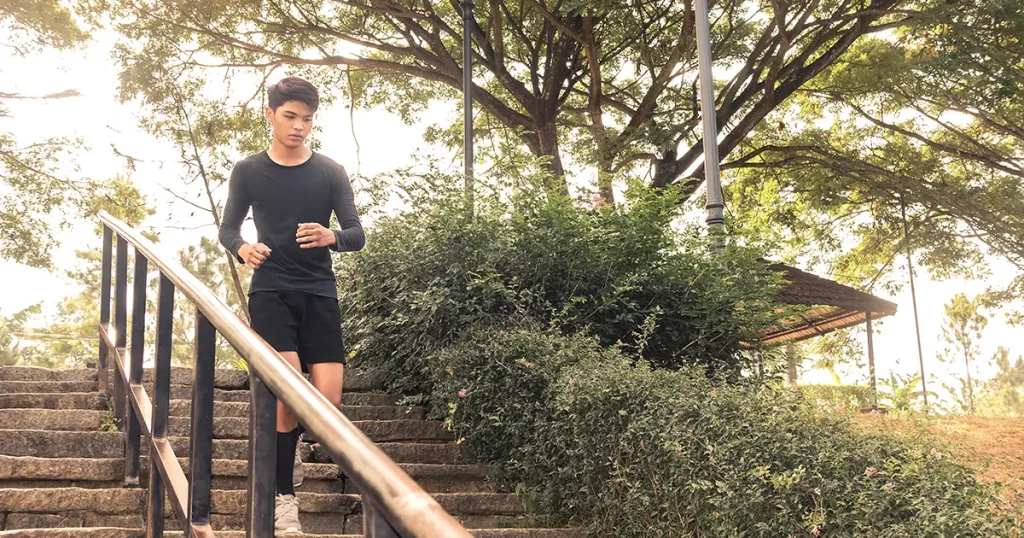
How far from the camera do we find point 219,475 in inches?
206

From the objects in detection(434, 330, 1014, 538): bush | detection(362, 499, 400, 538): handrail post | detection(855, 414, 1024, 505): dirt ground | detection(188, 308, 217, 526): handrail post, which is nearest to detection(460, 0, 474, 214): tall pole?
detection(434, 330, 1014, 538): bush

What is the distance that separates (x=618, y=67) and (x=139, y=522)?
587 inches

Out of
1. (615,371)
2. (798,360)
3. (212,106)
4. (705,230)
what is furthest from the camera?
(212,106)

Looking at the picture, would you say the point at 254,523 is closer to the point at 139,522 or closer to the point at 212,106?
the point at 139,522

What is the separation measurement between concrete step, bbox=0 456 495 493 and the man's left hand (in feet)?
3.23

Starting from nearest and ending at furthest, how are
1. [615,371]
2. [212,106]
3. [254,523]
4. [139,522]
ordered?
[254,523] < [139,522] < [615,371] < [212,106]

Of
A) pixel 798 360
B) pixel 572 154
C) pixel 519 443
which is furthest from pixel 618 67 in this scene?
pixel 519 443

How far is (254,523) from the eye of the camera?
84.0 inches

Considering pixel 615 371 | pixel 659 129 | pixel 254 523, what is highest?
pixel 659 129

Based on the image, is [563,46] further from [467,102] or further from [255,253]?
[255,253]

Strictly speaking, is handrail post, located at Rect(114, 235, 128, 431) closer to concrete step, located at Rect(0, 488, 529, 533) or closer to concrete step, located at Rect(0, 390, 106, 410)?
concrete step, located at Rect(0, 488, 529, 533)

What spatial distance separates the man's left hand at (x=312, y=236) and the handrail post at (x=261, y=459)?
1.59m

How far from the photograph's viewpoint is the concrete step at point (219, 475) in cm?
437

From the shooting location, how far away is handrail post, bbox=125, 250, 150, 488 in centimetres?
399
